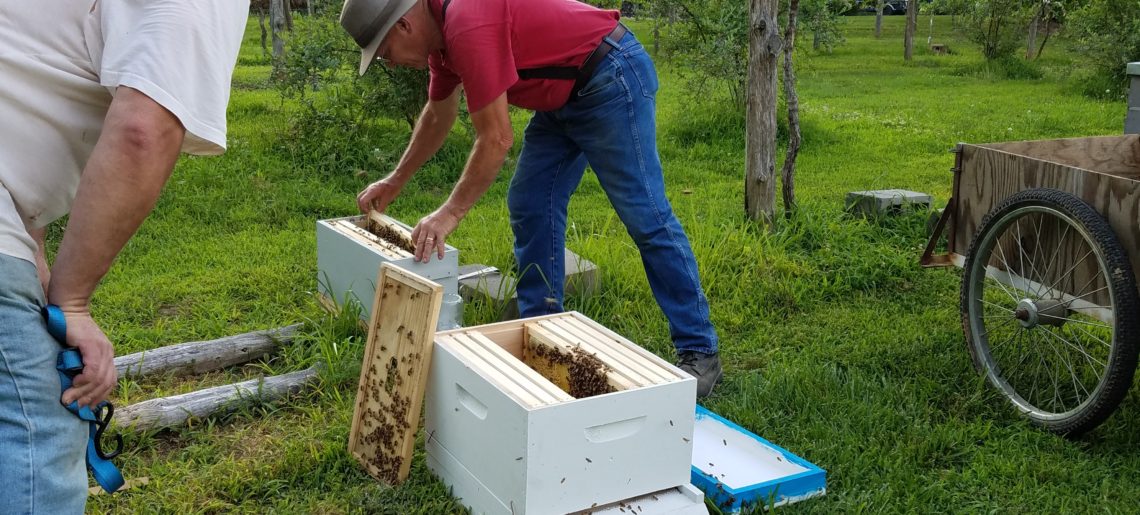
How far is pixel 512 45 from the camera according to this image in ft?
12.6

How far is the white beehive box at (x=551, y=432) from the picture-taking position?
2.76m

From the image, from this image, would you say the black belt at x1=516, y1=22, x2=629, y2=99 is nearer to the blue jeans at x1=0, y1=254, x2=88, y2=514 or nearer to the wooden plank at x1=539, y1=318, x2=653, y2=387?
the wooden plank at x1=539, y1=318, x2=653, y2=387

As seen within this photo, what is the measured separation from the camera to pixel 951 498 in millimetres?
3383

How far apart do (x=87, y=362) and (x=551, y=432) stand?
52.5 inches

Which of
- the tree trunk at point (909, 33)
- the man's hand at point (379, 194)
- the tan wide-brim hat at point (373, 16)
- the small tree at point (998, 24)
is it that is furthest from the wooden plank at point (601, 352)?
the tree trunk at point (909, 33)

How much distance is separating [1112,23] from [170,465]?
16636 millimetres

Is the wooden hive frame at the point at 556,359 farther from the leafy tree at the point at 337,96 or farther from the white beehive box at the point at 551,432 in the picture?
the leafy tree at the point at 337,96

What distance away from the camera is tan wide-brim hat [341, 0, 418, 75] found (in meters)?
3.49

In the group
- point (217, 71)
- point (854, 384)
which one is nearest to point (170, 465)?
point (217, 71)

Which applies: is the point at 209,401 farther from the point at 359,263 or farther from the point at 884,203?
the point at 884,203

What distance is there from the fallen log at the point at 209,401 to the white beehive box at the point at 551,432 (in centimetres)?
113

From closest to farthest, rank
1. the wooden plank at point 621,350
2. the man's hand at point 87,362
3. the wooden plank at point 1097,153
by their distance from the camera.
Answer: the man's hand at point 87,362
the wooden plank at point 621,350
the wooden plank at point 1097,153

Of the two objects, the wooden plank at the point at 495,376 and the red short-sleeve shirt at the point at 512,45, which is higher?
the red short-sleeve shirt at the point at 512,45

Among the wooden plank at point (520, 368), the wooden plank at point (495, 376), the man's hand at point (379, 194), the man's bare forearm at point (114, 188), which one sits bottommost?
the wooden plank at point (520, 368)
